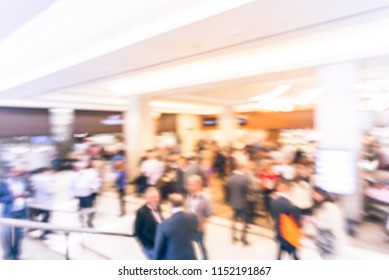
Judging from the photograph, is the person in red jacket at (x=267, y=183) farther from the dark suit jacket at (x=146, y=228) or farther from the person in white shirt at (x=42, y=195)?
the person in white shirt at (x=42, y=195)

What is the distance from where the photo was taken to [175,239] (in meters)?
2.45

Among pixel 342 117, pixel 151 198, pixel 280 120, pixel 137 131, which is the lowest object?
pixel 151 198

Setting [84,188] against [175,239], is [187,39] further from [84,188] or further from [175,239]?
[84,188]

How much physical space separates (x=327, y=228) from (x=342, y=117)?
2157 millimetres

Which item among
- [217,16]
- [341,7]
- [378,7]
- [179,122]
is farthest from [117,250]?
[179,122]

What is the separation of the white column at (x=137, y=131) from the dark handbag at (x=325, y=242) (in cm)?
598

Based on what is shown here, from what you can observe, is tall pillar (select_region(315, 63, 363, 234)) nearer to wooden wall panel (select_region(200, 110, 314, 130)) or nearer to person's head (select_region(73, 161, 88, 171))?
person's head (select_region(73, 161, 88, 171))

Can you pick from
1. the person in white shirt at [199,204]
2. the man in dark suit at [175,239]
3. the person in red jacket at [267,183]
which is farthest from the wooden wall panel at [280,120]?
the man in dark suit at [175,239]

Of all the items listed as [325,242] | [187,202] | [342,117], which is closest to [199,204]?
[187,202]

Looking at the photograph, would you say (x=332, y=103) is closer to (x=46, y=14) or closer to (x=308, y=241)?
(x=308, y=241)

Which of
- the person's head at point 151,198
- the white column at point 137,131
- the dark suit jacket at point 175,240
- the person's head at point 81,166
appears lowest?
the dark suit jacket at point 175,240

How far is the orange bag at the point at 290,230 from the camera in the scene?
2934 mm

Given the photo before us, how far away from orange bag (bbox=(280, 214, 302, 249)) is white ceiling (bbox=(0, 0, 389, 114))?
2.29 metres

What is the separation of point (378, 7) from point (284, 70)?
1.91 meters
